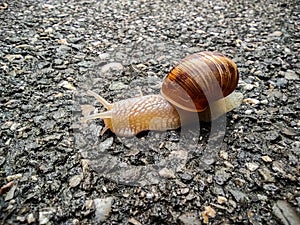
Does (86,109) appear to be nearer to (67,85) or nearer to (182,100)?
(67,85)

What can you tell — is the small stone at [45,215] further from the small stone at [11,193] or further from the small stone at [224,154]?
the small stone at [224,154]

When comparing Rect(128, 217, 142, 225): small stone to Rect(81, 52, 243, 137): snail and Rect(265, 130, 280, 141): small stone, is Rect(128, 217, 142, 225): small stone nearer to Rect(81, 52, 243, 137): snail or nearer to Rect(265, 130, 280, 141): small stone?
Rect(81, 52, 243, 137): snail

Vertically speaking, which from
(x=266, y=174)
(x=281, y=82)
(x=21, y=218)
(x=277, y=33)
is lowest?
(x=21, y=218)

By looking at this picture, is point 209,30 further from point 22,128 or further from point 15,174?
point 15,174

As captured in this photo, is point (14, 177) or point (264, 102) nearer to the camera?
point (14, 177)

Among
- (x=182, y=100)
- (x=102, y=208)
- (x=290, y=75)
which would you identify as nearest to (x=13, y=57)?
(x=182, y=100)

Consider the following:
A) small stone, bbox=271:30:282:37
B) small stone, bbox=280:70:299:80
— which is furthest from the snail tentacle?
small stone, bbox=271:30:282:37

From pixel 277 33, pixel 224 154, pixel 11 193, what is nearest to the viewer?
pixel 11 193
